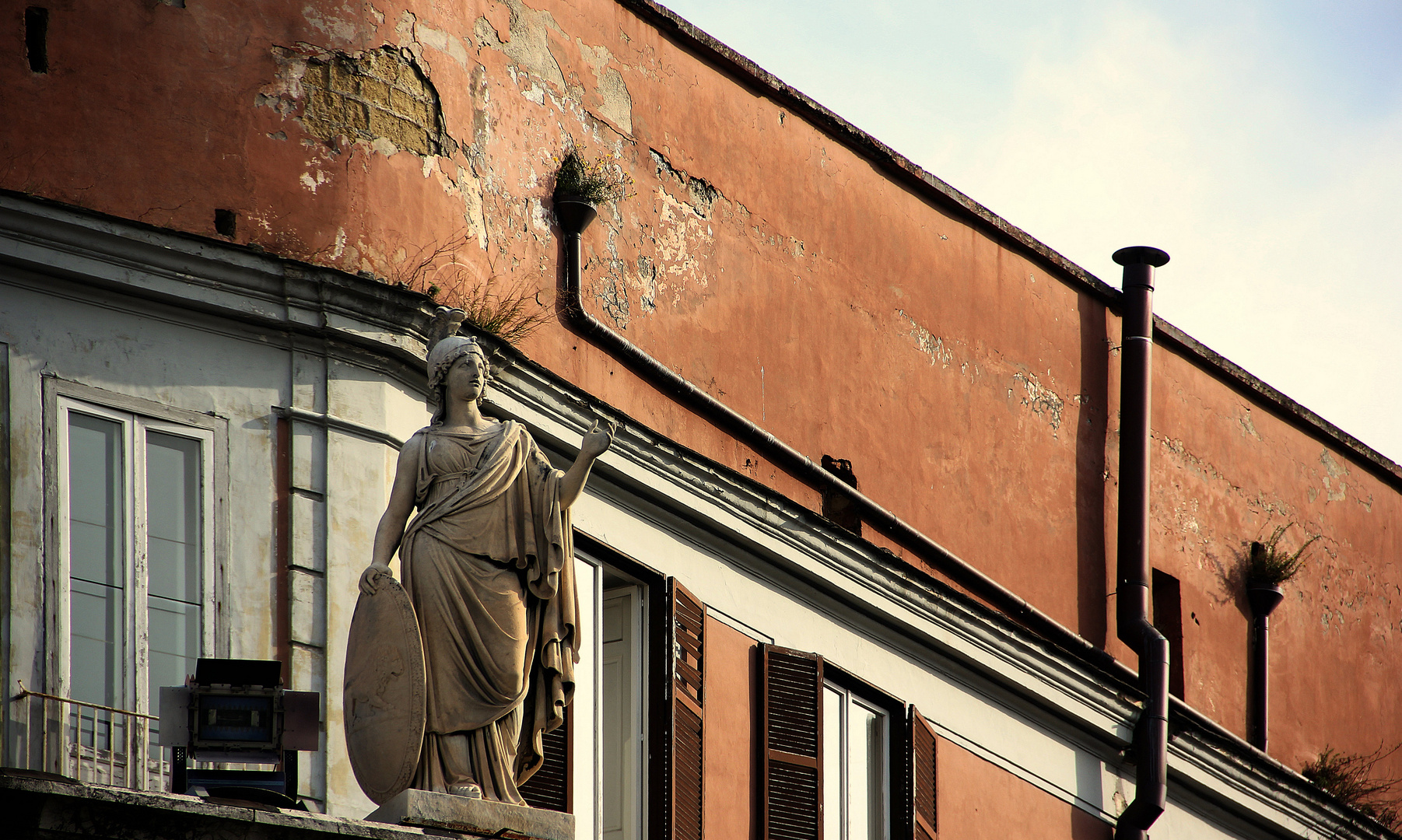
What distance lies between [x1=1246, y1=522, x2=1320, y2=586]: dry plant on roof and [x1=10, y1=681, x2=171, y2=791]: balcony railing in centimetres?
965

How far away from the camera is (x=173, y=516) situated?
1123cm

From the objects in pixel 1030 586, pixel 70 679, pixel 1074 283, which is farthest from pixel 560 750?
pixel 1074 283

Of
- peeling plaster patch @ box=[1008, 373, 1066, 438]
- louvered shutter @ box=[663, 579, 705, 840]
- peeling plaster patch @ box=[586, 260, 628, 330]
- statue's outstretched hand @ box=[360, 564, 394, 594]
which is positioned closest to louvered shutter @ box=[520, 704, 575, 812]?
louvered shutter @ box=[663, 579, 705, 840]

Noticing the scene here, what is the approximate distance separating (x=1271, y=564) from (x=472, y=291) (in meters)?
7.86

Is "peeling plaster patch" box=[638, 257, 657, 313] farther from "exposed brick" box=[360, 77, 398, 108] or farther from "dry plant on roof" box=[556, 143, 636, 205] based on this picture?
"exposed brick" box=[360, 77, 398, 108]

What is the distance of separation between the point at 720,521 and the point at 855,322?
248 cm

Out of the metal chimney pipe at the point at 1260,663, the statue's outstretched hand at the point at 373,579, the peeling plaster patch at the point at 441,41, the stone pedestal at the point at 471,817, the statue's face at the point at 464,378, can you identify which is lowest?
the stone pedestal at the point at 471,817

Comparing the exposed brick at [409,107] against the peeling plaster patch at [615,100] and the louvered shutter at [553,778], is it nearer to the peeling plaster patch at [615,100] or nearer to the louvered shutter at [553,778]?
the peeling plaster patch at [615,100]

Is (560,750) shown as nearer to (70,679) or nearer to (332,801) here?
(332,801)

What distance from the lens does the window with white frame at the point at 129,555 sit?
35.4 ft

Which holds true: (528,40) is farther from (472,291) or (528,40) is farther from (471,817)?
(471,817)

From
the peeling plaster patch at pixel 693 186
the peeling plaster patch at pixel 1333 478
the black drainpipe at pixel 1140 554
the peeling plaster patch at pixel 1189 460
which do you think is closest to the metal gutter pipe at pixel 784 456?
the black drainpipe at pixel 1140 554

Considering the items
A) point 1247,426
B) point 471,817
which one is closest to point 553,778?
point 471,817

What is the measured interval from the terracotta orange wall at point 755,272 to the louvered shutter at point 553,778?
6.83 ft
